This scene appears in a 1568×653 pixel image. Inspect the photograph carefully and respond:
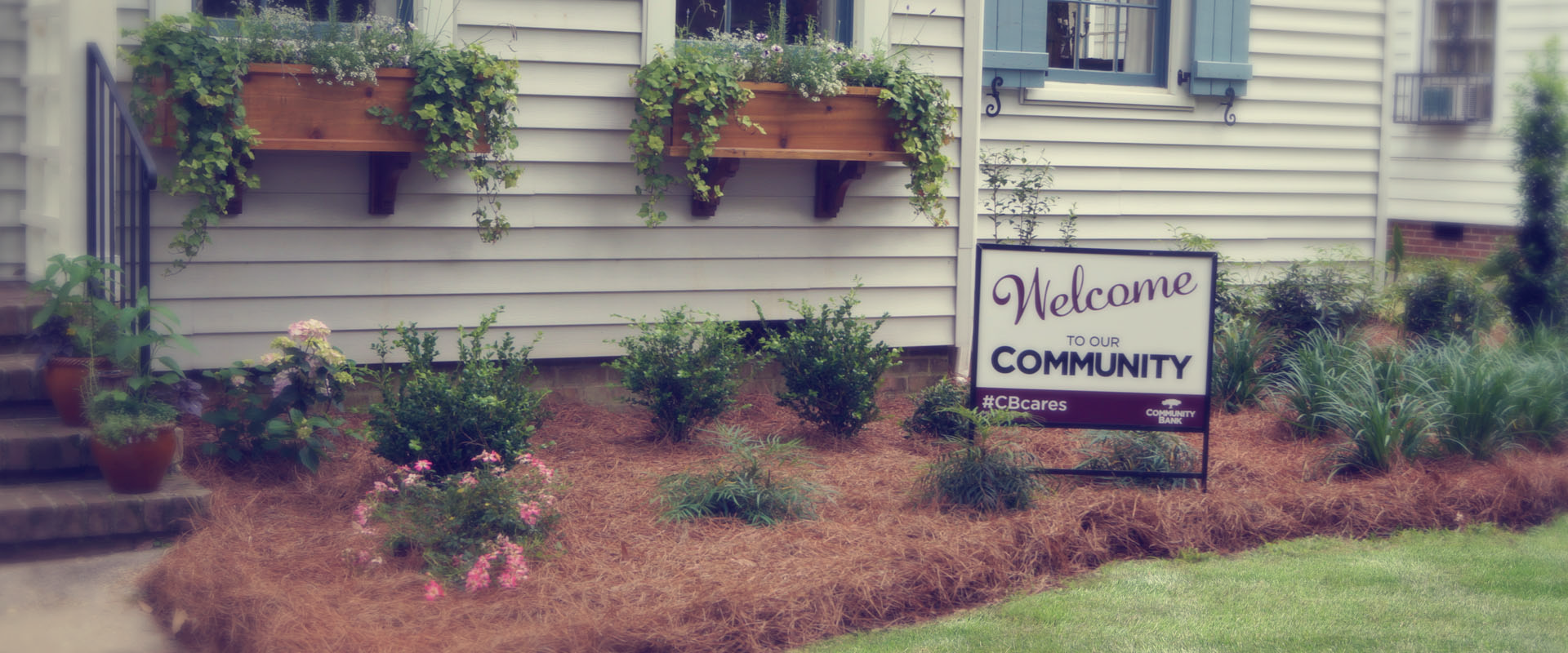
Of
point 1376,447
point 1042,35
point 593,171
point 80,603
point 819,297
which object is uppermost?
point 1042,35

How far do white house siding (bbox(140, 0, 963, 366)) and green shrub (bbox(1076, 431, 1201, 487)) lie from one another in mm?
1612

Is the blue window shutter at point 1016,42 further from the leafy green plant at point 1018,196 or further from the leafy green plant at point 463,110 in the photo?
the leafy green plant at point 463,110

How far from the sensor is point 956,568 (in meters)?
3.96

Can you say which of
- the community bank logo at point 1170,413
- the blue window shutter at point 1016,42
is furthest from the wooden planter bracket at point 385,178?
the blue window shutter at point 1016,42

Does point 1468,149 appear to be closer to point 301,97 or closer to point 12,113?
point 301,97

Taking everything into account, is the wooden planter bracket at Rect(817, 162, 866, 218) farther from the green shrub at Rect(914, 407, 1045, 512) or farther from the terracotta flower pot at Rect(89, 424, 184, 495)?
the terracotta flower pot at Rect(89, 424, 184, 495)

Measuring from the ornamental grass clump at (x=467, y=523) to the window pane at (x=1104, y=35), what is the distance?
468cm

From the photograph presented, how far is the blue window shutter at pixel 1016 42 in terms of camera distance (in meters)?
7.17

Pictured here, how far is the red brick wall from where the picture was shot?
11.2 meters

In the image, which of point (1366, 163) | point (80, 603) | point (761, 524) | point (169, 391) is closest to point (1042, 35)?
point (1366, 163)

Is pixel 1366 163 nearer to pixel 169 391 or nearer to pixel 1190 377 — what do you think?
pixel 1190 377

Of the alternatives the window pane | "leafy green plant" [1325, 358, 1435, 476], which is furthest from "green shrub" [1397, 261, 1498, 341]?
the window pane

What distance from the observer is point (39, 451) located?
4.34 m

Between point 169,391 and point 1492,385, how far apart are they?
17.3 feet
